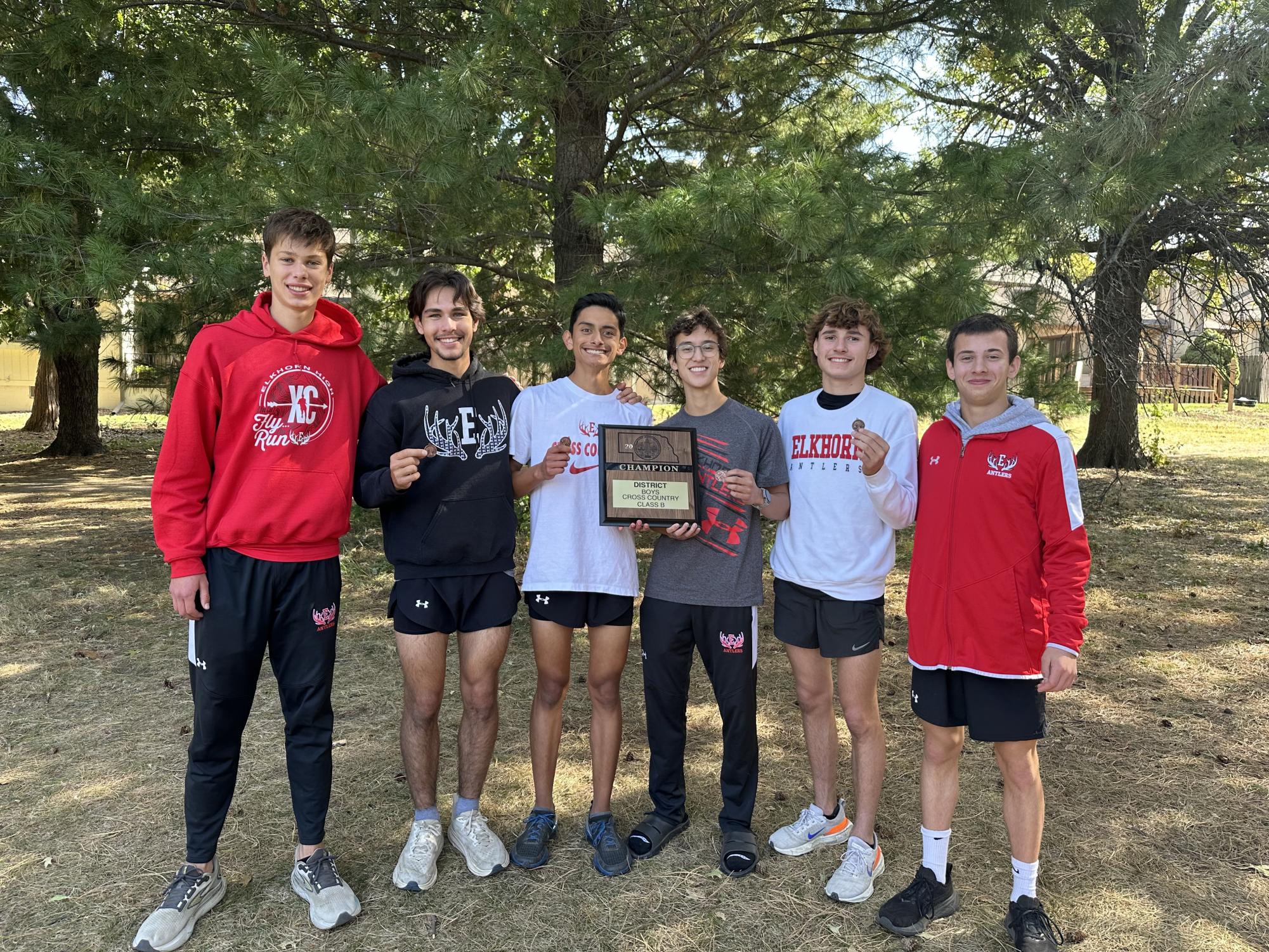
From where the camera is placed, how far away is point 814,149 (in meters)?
4.77

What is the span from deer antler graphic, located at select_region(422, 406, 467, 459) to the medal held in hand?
0.50 m

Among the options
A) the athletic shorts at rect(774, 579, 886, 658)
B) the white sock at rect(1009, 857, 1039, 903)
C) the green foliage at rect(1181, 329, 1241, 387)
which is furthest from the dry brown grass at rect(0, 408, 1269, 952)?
the green foliage at rect(1181, 329, 1241, 387)

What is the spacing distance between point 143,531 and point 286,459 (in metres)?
7.59

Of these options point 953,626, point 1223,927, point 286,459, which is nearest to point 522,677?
point 286,459

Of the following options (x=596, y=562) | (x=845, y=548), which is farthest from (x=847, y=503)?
(x=596, y=562)

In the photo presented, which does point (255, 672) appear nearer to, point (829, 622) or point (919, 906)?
point (829, 622)

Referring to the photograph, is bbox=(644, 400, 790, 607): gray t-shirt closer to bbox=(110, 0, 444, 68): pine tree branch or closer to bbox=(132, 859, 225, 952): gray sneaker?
bbox=(132, 859, 225, 952): gray sneaker

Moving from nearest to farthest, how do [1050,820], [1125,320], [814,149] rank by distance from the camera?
[1050,820]
[814,149]
[1125,320]

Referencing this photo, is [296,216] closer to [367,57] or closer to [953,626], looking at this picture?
[953,626]

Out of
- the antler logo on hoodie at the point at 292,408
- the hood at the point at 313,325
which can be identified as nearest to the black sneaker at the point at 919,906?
the antler logo on hoodie at the point at 292,408

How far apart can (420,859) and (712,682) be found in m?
1.19

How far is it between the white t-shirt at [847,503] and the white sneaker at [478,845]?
4.67ft

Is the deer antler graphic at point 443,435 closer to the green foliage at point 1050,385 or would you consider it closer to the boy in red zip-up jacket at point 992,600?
the boy in red zip-up jacket at point 992,600

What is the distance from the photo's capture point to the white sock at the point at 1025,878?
2793mm
